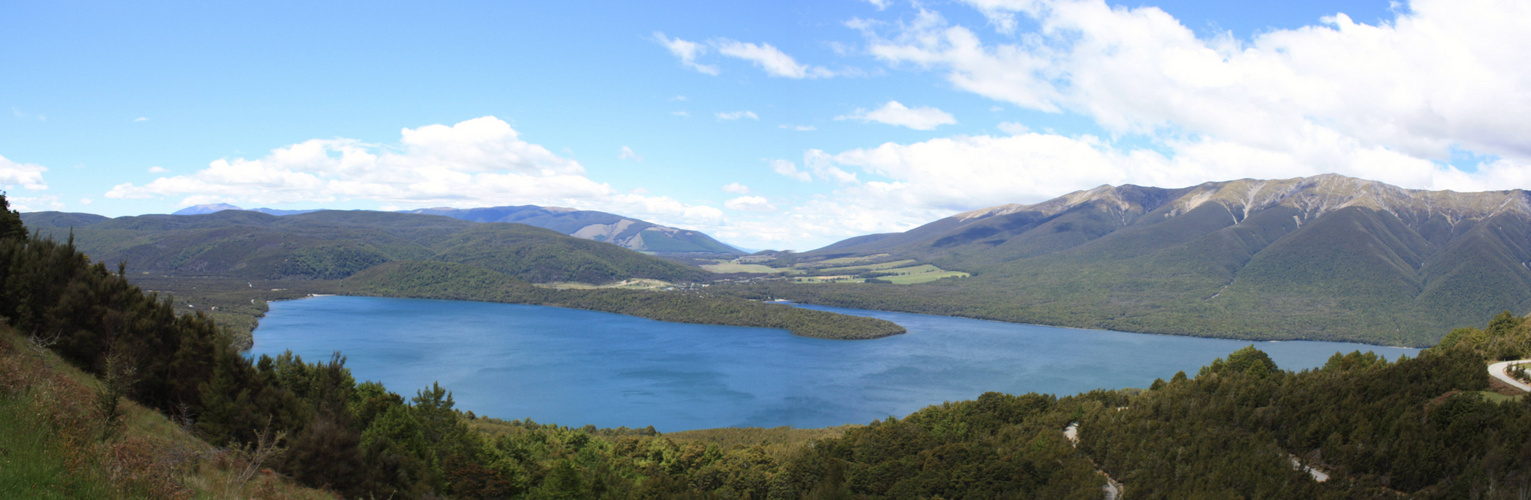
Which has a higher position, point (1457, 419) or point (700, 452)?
point (1457, 419)

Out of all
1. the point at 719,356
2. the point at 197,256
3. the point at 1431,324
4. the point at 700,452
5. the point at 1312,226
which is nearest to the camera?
the point at 700,452

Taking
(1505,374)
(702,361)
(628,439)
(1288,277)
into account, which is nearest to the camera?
(1505,374)

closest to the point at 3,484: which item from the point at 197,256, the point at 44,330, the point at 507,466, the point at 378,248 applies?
the point at 44,330

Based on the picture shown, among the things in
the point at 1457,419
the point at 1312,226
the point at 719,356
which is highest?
the point at 1312,226

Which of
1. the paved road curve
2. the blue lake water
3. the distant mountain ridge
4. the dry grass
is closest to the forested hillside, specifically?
the blue lake water

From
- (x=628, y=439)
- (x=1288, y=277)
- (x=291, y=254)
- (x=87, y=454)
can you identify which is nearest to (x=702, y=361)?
(x=628, y=439)

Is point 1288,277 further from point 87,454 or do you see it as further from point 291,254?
point 291,254

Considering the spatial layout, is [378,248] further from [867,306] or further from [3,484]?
[3,484]

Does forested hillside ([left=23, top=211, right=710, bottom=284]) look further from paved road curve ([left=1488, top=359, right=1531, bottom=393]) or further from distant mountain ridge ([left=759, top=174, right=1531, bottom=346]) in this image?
paved road curve ([left=1488, top=359, right=1531, bottom=393])
